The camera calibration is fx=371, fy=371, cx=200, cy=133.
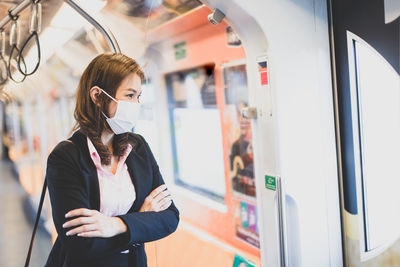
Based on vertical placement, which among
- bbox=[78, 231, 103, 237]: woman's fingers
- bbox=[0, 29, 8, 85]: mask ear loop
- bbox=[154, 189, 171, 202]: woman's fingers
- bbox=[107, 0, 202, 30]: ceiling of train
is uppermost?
bbox=[107, 0, 202, 30]: ceiling of train

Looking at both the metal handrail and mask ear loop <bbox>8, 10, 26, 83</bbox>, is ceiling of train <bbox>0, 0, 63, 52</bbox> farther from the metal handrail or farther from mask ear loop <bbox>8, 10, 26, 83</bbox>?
the metal handrail

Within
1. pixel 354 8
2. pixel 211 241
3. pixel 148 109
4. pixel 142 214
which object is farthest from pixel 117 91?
pixel 354 8

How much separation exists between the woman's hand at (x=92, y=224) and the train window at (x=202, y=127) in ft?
5.05

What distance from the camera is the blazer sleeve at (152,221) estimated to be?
1579 millimetres

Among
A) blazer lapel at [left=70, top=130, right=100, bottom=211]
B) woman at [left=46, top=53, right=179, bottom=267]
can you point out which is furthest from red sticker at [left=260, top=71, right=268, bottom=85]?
blazer lapel at [left=70, top=130, right=100, bottom=211]

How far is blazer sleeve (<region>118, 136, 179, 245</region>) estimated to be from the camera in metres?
1.58

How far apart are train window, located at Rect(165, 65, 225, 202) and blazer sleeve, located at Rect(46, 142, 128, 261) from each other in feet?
5.16

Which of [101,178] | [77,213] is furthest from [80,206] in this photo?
[101,178]

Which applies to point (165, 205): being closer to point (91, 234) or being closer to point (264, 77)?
point (91, 234)

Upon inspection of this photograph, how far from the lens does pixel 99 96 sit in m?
1.51

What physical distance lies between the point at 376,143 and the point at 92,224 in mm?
1660

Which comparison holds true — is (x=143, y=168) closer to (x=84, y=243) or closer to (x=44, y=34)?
(x=84, y=243)

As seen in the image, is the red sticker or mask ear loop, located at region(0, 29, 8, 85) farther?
the red sticker

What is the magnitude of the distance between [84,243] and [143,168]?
405 mm
